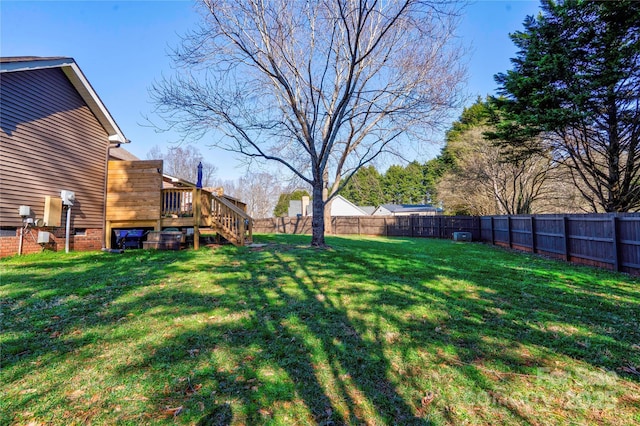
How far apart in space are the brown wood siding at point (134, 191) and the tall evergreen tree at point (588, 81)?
12162mm

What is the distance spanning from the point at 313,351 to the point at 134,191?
943 cm

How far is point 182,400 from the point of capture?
2010 mm

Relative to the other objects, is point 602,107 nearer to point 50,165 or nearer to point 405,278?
point 405,278

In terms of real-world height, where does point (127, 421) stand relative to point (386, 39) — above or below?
below

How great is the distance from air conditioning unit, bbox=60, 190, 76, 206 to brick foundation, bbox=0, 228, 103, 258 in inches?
31.2

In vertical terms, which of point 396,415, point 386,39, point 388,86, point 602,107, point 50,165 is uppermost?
point 386,39

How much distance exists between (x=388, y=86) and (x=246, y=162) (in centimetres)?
569

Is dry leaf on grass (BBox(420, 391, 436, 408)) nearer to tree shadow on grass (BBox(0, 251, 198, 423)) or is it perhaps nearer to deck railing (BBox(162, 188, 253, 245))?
→ tree shadow on grass (BBox(0, 251, 198, 423))

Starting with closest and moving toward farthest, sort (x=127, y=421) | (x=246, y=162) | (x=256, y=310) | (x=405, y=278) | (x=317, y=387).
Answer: (x=127, y=421)
(x=317, y=387)
(x=256, y=310)
(x=405, y=278)
(x=246, y=162)

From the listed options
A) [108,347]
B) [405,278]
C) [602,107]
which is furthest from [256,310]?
[602,107]

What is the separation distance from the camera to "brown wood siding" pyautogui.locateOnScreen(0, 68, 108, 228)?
7.09m

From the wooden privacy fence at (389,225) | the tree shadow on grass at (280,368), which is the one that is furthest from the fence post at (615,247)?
the wooden privacy fence at (389,225)

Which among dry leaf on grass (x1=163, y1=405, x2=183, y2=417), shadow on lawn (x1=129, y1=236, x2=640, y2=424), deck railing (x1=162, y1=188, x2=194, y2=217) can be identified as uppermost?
deck railing (x1=162, y1=188, x2=194, y2=217)

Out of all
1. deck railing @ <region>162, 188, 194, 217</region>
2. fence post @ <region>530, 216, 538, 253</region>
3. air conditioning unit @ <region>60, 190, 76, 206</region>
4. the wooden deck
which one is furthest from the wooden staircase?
fence post @ <region>530, 216, 538, 253</region>
